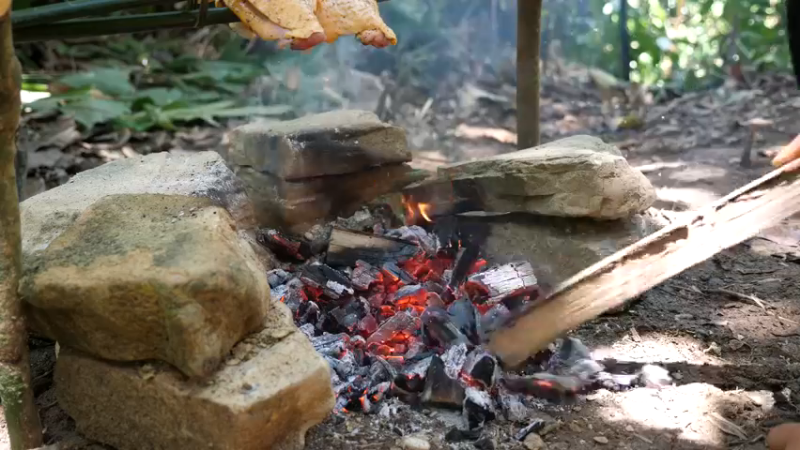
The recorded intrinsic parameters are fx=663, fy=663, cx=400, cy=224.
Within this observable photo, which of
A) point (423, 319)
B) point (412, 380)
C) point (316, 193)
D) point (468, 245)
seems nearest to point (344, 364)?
point (412, 380)

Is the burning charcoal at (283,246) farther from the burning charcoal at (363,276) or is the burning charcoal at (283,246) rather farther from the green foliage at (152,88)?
the green foliage at (152,88)

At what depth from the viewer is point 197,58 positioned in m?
7.47

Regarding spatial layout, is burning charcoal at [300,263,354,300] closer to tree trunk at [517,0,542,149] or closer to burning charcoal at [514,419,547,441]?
burning charcoal at [514,419,547,441]

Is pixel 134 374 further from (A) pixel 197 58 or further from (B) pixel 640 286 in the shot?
(A) pixel 197 58

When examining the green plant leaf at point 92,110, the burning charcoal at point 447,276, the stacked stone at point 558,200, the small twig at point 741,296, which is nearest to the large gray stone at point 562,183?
the stacked stone at point 558,200

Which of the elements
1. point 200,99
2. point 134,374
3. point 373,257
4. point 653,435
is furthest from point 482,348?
point 200,99

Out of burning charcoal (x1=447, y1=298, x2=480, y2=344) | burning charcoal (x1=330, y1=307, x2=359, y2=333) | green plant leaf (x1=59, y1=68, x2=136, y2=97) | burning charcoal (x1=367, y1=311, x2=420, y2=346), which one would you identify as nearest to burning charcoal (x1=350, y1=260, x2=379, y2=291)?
burning charcoal (x1=330, y1=307, x2=359, y2=333)

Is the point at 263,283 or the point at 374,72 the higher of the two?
the point at 263,283

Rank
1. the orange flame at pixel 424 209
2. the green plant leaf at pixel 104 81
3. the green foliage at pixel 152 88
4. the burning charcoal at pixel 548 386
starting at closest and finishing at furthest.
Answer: the burning charcoal at pixel 548 386
the orange flame at pixel 424 209
the green foliage at pixel 152 88
the green plant leaf at pixel 104 81

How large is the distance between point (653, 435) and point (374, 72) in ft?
19.4

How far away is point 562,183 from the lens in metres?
2.89

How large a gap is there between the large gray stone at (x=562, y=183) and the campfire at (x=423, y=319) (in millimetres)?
249

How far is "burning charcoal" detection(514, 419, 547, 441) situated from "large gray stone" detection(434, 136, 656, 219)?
1.11 m

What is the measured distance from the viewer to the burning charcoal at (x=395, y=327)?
251 cm
